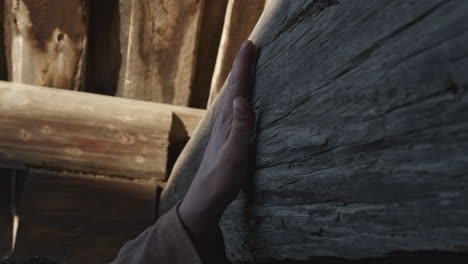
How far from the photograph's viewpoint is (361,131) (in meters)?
0.44

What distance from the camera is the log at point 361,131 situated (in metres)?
0.34

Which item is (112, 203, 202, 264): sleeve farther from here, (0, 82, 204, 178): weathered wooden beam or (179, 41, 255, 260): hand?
(0, 82, 204, 178): weathered wooden beam

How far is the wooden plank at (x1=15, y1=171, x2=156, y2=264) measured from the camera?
1.81 m

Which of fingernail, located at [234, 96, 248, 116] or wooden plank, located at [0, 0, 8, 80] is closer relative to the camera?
fingernail, located at [234, 96, 248, 116]

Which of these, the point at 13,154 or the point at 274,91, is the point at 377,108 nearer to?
the point at 274,91

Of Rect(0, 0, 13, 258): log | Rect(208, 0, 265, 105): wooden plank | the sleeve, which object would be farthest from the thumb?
Rect(0, 0, 13, 258): log

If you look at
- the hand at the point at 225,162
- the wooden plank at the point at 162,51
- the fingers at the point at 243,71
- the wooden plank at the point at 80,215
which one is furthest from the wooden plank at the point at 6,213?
the fingers at the point at 243,71

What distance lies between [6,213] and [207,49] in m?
1.18

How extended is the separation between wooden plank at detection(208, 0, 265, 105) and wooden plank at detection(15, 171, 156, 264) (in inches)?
22.6

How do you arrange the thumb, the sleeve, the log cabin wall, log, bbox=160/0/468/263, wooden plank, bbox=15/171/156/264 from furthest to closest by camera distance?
wooden plank, bbox=15/171/156/264 < the log cabin wall < the sleeve < the thumb < log, bbox=160/0/468/263

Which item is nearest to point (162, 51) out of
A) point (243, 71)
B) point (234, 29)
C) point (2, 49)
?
point (234, 29)

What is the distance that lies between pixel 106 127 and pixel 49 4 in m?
0.52

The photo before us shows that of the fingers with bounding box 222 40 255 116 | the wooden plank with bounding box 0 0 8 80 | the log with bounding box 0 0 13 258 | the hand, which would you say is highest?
the wooden plank with bounding box 0 0 8 80

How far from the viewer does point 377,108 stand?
0.42 metres
